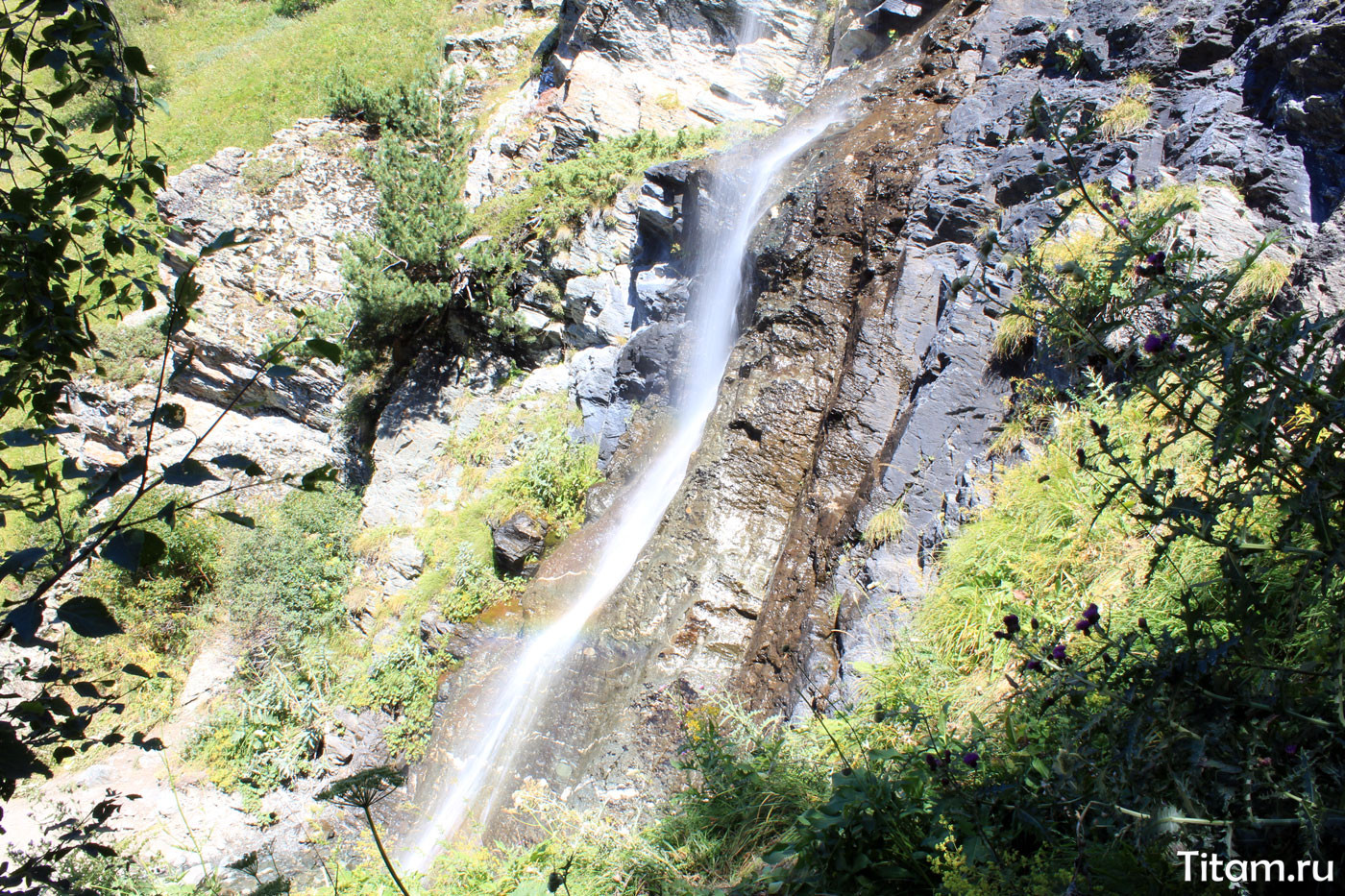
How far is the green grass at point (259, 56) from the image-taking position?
15992 millimetres

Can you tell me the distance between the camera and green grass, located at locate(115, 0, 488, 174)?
16.0 metres

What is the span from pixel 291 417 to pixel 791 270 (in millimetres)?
8938

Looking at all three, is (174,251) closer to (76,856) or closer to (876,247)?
(76,856)

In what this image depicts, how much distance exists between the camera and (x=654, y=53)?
43.2 ft

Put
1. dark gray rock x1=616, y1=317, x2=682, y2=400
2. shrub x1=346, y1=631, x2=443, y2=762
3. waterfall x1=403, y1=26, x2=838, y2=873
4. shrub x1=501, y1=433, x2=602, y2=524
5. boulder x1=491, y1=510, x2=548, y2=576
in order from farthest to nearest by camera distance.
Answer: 1. dark gray rock x1=616, y1=317, x2=682, y2=400
2. shrub x1=501, y1=433, x2=602, y2=524
3. boulder x1=491, y1=510, x2=548, y2=576
4. shrub x1=346, y1=631, x2=443, y2=762
5. waterfall x1=403, y1=26, x2=838, y2=873

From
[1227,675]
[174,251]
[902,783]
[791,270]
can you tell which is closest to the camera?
[1227,675]

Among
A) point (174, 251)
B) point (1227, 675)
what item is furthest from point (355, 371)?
point (1227, 675)

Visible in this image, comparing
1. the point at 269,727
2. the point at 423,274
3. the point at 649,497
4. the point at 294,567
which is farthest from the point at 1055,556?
the point at 423,274

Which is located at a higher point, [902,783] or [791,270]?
[791,270]

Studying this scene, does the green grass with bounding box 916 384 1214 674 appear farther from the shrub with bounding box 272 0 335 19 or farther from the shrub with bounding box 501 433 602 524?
the shrub with bounding box 272 0 335 19

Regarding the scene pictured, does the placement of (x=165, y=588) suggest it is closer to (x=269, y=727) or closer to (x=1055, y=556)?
(x=269, y=727)

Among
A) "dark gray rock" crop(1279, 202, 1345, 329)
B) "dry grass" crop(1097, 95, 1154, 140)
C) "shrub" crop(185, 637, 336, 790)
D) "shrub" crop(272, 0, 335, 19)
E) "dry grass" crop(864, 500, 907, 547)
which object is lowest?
"shrub" crop(185, 637, 336, 790)

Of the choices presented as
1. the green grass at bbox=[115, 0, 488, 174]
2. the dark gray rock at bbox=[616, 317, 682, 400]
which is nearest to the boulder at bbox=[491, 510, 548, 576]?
the dark gray rock at bbox=[616, 317, 682, 400]

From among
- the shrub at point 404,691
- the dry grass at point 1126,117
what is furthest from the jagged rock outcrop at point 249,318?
the dry grass at point 1126,117
